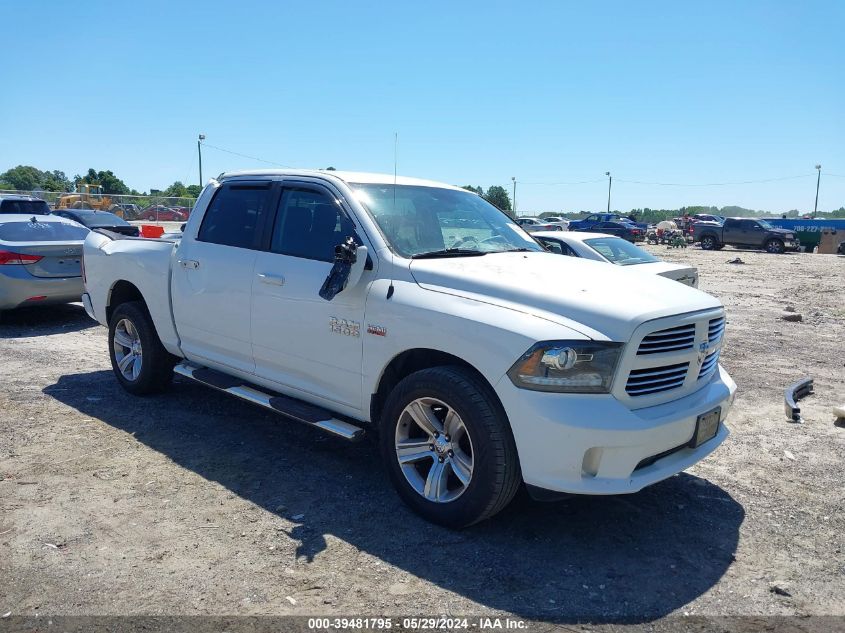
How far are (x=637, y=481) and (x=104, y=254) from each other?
535 centimetres

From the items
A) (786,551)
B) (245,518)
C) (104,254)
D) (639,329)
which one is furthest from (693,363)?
(104,254)

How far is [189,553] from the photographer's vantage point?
361 cm

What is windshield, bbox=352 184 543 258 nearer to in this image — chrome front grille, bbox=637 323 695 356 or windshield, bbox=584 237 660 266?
chrome front grille, bbox=637 323 695 356

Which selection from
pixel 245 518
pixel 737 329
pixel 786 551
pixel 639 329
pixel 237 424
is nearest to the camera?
pixel 639 329

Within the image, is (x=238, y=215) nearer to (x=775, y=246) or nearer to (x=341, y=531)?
(x=341, y=531)

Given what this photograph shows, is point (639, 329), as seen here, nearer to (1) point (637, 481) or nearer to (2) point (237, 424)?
(1) point (637, 481)

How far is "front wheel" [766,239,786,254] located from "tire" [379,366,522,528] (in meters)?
37.4

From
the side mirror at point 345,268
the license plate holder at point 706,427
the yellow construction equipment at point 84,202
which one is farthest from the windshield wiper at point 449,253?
the yellow construction equipment at point 84,202

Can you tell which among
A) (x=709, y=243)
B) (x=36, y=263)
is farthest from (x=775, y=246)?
(x=36, y=263)

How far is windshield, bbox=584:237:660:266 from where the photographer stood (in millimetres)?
10461

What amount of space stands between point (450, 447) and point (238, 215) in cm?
264

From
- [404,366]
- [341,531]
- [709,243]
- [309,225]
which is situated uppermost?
[309,225]

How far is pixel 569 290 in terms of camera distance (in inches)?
146

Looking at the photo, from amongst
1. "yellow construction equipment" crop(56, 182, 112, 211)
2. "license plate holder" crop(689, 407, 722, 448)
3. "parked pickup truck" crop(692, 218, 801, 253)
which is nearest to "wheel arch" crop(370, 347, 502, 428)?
"license plate holder" crop(689, 407, 722, 448)
